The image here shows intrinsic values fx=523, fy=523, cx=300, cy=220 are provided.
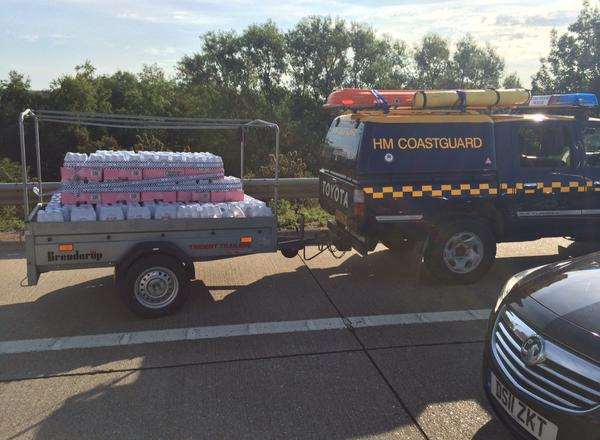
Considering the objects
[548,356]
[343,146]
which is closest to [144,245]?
[343,146]

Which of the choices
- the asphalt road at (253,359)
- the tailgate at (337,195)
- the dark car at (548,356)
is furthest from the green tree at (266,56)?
the dark car at (548,356)

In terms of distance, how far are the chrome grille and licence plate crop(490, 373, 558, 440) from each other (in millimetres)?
90

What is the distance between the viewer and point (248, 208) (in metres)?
5.44

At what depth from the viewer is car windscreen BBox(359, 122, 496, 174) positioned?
5664 mm

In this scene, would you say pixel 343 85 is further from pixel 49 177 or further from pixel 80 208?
pixel 80 208

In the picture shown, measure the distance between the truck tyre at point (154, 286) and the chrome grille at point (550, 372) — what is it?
3.03m

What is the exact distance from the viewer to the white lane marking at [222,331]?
4.52 m

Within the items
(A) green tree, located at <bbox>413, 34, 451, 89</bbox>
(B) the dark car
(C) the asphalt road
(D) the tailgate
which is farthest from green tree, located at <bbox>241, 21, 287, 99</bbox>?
(B) the dark car

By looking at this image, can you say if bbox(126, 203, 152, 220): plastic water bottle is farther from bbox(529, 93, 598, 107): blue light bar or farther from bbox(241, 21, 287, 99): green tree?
bbox(241, 21, 287, 99): green tree

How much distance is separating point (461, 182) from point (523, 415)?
11.4ft

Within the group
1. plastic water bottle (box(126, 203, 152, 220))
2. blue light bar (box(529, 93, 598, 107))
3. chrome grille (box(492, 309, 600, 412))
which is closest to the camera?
chrome grille (box(492, 309, 600, 412))

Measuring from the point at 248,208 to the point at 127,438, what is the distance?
2719mm

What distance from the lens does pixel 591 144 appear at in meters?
6.36

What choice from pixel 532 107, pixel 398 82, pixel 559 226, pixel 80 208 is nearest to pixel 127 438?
pixel 80 208
